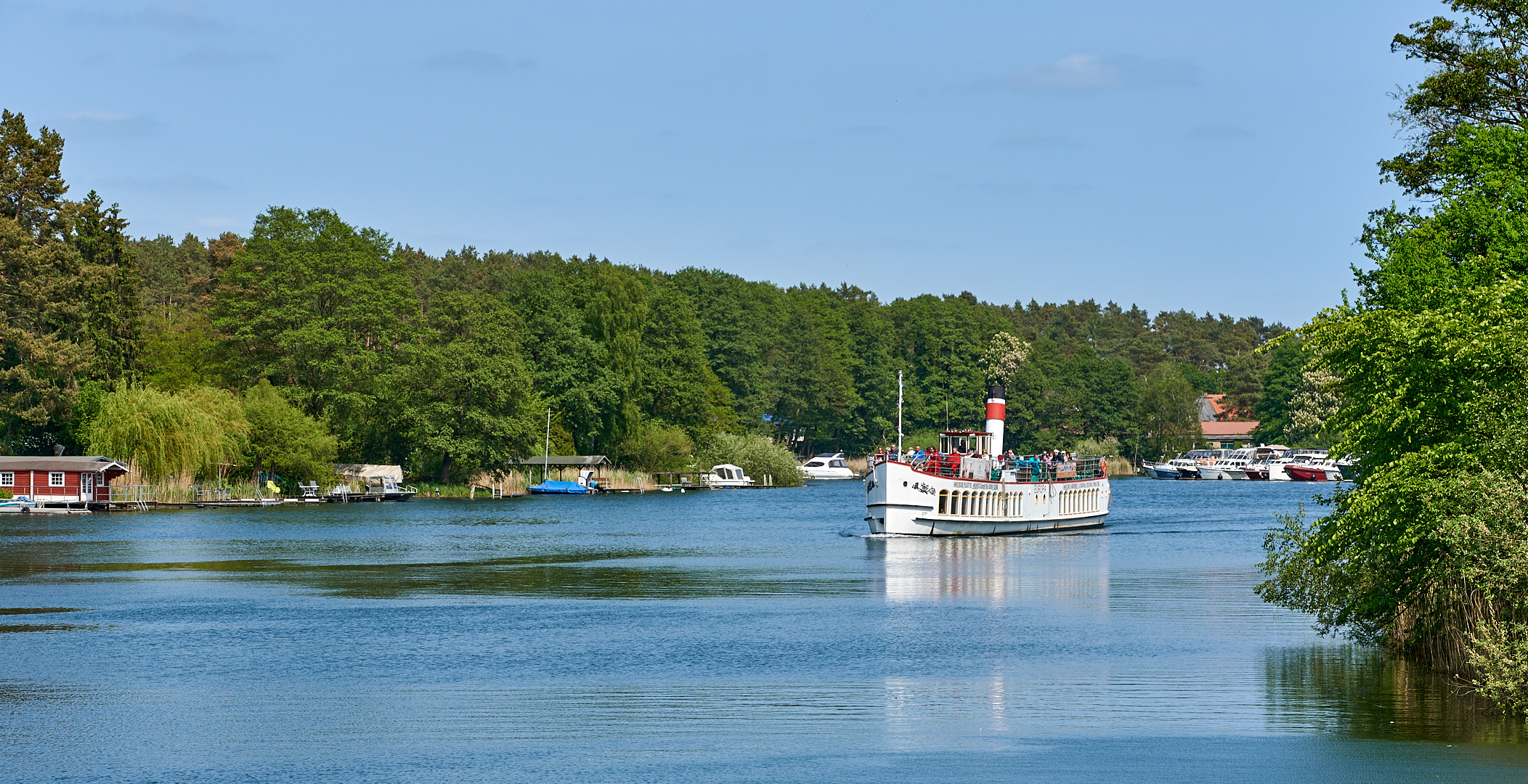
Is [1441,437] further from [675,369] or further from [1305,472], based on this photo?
[1305,472]

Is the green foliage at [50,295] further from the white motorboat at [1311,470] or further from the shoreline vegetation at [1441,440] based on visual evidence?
the white motorboat at [1311,470]

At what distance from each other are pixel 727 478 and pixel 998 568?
2937 inches

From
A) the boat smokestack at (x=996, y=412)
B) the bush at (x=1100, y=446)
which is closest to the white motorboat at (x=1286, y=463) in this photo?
the bush at (x=1100, y=446)

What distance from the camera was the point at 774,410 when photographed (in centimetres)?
15538

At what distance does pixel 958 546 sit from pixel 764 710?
35669 mm

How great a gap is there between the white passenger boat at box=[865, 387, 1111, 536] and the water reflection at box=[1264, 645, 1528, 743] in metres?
33.2

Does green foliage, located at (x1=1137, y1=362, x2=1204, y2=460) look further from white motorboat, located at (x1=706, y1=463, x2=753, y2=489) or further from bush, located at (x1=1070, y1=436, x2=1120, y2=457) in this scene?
white motorboat, located at (x1=706, y1=463, x2=753, y2=489)

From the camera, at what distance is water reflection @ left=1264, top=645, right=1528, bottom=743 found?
714 inches

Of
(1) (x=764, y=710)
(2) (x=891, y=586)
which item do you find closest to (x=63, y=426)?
(2) (x=891, y=586)

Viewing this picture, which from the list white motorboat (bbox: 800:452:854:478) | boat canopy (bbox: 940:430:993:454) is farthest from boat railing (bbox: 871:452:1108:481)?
white motorboat (bbox: 800:452:854:478)

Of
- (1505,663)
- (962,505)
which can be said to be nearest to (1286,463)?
(962,505)

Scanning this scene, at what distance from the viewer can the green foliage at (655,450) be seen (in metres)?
115

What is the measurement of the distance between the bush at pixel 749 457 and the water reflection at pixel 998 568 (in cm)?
6007

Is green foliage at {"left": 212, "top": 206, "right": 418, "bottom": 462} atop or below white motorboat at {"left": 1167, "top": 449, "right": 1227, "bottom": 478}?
atop
